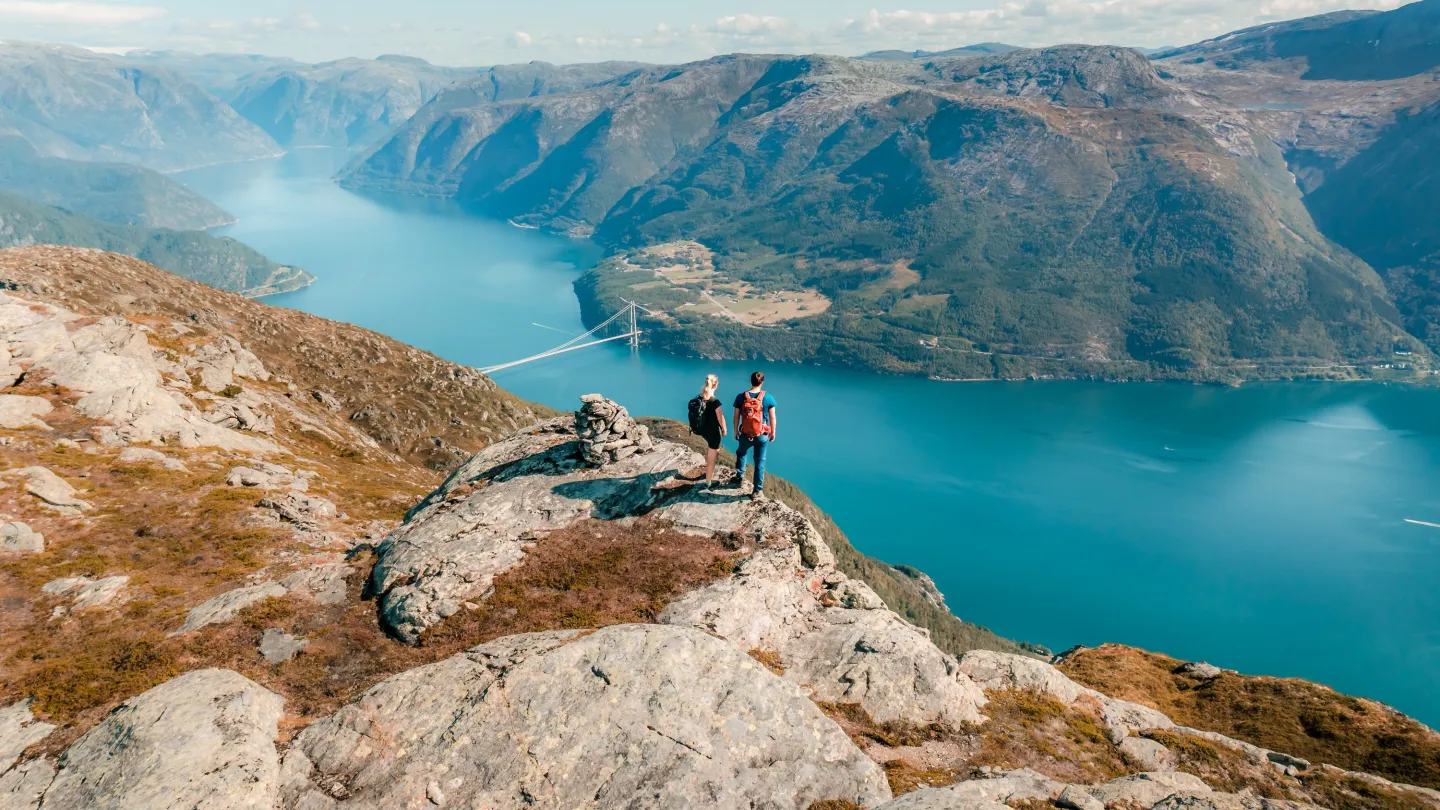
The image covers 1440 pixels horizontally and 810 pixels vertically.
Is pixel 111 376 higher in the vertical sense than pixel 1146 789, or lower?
lower

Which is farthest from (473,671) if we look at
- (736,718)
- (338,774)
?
(736,718)

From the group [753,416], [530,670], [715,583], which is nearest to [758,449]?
[753,416]

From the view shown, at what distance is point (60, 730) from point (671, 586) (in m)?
16.4

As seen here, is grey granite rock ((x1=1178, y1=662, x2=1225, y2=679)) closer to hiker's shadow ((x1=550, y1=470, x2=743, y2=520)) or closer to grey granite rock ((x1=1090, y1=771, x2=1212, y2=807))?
grey granite rock ((x1=1090, y1=771, x2=1212, y2=807))

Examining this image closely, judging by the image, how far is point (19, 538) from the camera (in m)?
30.1

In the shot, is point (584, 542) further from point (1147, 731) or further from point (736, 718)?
point (1147, 731)

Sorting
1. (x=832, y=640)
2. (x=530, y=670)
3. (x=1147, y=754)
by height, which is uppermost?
(x=530, y=670)

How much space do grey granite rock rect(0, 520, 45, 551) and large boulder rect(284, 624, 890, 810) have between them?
72.4ft

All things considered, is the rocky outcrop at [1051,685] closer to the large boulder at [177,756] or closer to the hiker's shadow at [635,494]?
Result: the hiker's shadow at [635,494]

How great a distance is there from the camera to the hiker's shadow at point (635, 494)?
29.3m

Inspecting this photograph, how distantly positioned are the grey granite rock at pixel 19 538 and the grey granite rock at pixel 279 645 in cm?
1521

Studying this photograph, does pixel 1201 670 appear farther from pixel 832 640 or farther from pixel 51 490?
pixel 51 490

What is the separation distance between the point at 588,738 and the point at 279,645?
11773 mm

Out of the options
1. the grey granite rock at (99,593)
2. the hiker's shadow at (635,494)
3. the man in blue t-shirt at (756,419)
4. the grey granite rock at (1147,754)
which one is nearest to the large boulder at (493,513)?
the hiker's shadow at (635,494)
